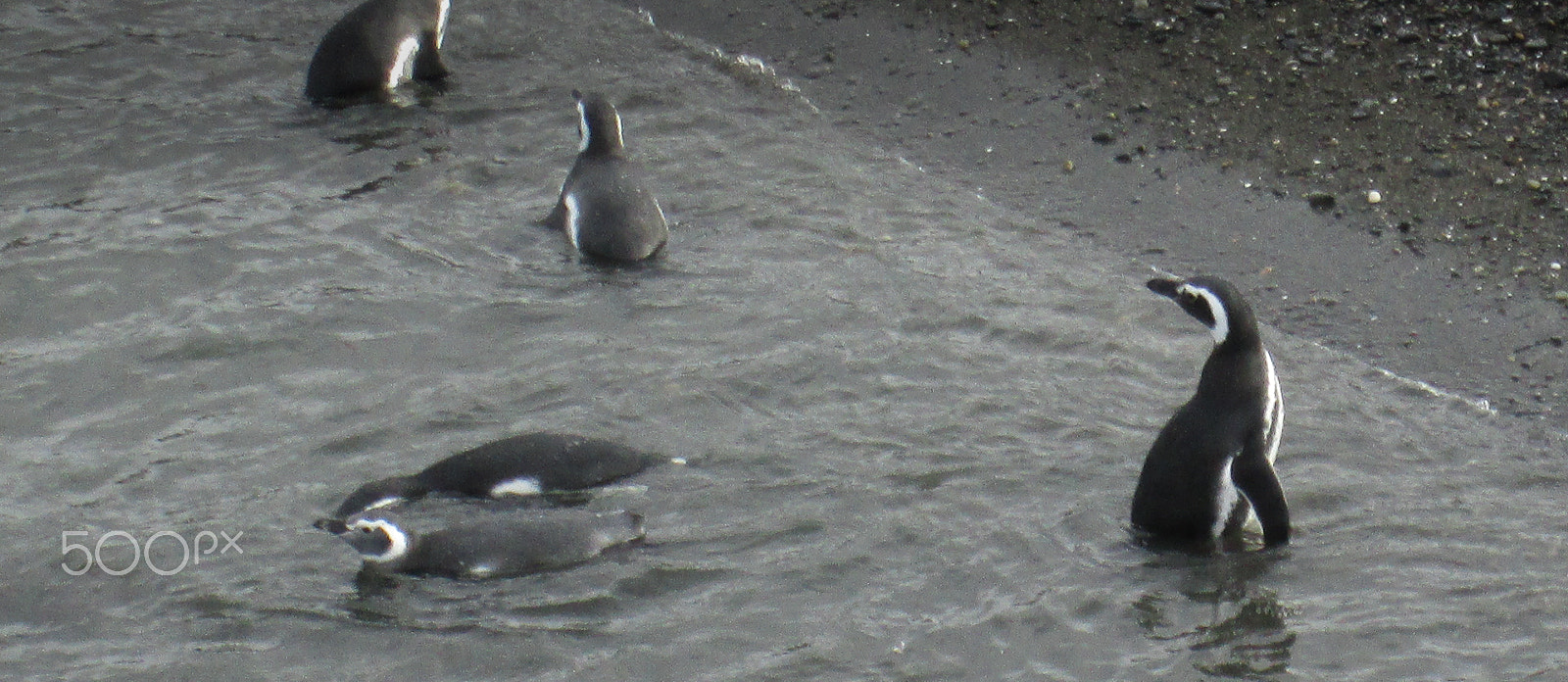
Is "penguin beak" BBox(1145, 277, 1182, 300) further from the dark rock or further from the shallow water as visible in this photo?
the dark rock

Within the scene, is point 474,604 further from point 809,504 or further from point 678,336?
point 678,336

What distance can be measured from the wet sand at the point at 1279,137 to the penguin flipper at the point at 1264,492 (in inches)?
58.7

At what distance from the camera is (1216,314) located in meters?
6.03

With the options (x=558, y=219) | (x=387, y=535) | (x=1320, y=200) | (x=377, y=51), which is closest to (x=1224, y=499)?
(x=387, y=535)

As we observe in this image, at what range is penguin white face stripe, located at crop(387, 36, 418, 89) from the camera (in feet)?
32.2

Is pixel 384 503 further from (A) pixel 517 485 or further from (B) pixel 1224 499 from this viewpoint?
(B) pixel 1224 499

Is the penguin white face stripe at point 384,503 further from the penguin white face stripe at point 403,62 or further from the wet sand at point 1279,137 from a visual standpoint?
the penguin white face stripe at point 403,62

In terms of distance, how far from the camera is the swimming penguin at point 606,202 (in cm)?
789

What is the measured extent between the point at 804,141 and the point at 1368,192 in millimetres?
2737

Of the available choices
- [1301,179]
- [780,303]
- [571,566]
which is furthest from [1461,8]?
[571,566]

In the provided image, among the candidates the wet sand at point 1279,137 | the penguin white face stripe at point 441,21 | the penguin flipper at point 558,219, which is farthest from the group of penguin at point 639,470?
the penguin white face stripe at point 441,21

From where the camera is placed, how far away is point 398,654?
5316 millimetres

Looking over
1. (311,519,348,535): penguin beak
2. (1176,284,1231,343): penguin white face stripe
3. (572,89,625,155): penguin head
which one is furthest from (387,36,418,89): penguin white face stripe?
(1176,284,1231,343): penguin white face stripe

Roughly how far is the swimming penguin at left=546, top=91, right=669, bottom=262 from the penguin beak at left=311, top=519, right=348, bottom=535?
8.11 ft
